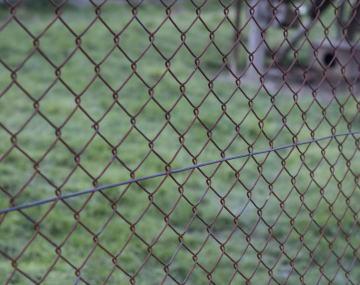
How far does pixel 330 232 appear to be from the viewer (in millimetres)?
3230

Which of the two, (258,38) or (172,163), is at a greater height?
(258,38)

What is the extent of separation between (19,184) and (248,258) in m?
1.46

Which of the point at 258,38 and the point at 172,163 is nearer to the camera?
the point at 172,163

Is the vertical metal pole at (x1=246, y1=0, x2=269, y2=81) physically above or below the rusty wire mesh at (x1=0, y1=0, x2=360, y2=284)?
above

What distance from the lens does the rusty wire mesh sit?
1.60 metres

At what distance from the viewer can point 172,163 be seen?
4012 mm

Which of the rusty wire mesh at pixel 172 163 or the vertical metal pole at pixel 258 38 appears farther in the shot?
the vertical metal pole at pixel 258 38

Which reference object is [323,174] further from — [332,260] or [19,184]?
[19,184]

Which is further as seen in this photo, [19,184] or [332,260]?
[19,184]

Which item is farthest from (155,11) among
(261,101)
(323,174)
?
(323,174)

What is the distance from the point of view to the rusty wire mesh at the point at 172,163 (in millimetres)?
1601

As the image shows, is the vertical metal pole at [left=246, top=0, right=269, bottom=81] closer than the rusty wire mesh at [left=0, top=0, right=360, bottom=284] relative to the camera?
No

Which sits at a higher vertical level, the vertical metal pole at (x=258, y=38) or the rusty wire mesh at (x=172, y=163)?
the vertical metal pole at (x=258, y=38)

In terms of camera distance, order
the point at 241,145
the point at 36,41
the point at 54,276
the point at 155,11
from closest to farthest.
→ 1. the point at 36,41
2. the point at 54,276
3. the point at 241,145
4. the point at 155,11
